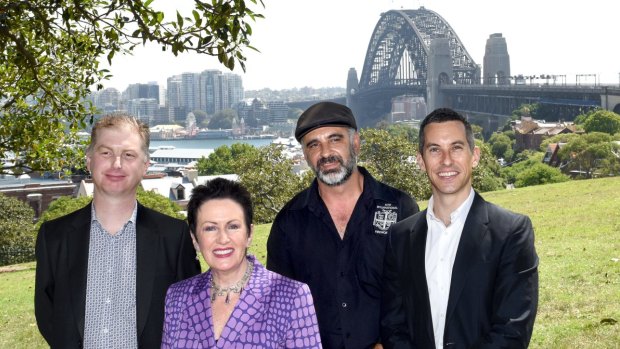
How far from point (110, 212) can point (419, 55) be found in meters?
138

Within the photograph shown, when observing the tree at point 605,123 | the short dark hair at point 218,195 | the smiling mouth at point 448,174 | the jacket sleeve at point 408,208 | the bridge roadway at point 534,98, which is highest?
the bridge roadway at point 534,98

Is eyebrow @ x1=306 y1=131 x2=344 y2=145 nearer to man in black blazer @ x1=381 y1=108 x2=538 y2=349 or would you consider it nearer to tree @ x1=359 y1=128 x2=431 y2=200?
man in black blazer @ x1=381 y1=108 x2=538 y2=349

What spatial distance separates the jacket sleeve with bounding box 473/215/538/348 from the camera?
3197mm

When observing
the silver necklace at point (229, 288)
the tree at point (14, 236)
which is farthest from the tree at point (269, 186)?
the silver necklace at point (229, 288)

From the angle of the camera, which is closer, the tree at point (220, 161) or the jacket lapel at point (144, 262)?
the jacket lapel at point (144, 262)

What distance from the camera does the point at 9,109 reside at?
10.1m

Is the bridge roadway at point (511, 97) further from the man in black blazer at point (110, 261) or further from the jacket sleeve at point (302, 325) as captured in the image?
the jacket sleeve at point (302, 325)

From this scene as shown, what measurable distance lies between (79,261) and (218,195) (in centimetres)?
90

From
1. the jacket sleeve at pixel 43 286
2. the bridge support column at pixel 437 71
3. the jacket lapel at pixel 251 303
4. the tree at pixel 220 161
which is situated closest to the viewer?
the jacket lapel at pixel 251 303

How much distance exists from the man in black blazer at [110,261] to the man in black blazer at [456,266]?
111 cm

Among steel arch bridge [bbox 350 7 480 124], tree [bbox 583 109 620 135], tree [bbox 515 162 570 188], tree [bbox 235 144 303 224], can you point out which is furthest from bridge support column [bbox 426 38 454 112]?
tree [bbox 235 144 303 224]

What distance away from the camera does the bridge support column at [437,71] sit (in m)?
126

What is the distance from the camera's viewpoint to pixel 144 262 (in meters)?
3.54

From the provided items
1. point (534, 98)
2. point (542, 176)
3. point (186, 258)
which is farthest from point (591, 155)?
point (534, 98)
